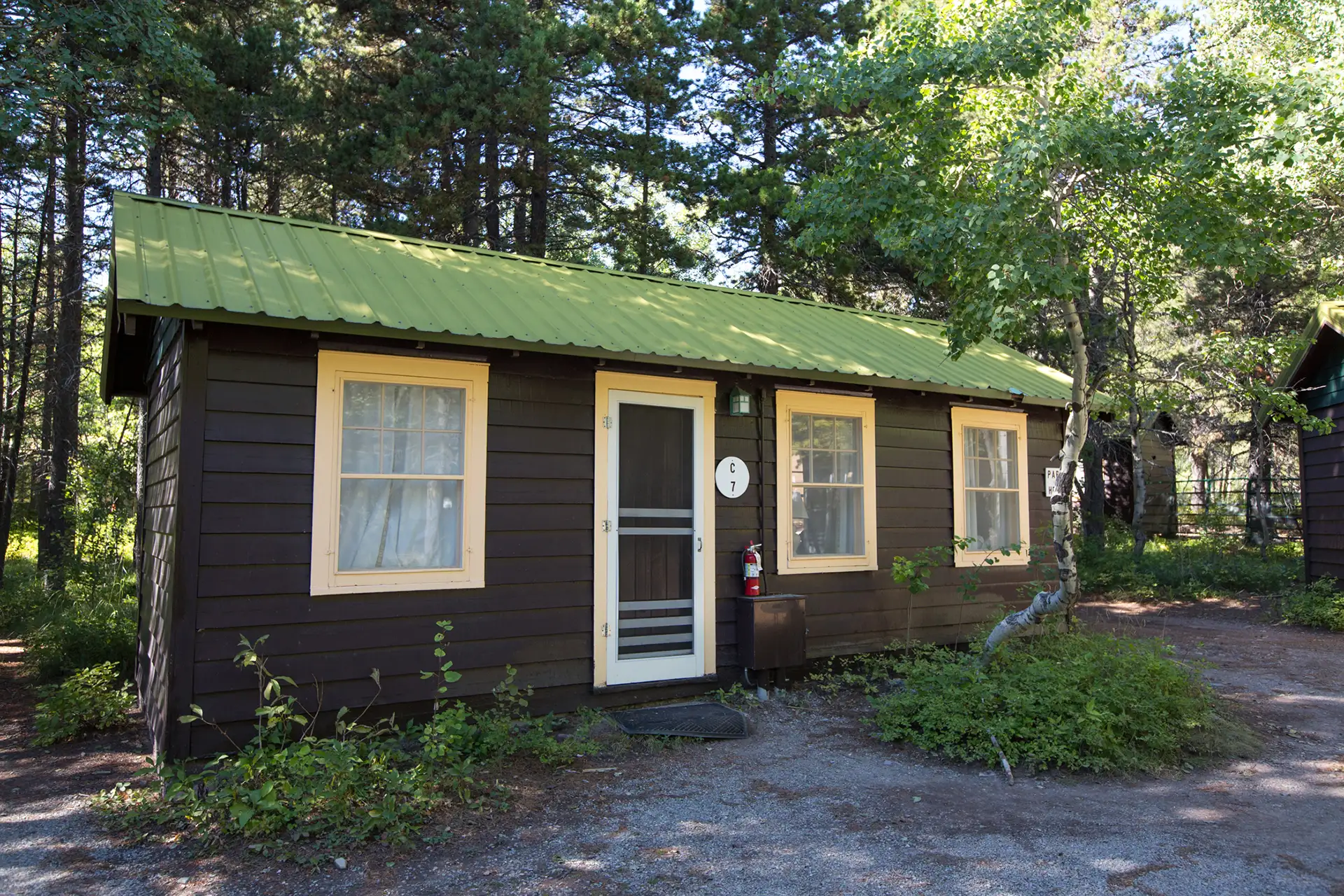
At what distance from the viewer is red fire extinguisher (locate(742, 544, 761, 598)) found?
6.41 meters

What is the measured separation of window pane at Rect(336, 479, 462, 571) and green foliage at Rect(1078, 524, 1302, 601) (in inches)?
431

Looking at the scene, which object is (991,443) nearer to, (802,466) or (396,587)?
(802,466)

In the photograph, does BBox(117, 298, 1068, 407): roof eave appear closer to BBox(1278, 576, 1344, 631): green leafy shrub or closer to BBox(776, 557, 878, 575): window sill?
BBox(776, 557, 878, 575): window sill

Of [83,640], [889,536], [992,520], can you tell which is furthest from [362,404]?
[992,520]

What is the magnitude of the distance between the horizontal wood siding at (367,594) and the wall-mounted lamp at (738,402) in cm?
118

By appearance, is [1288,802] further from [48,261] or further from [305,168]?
[48,261]

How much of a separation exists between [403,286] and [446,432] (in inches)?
41.0

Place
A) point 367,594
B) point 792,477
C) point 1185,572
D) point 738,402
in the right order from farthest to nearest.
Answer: point 1185,572
point 792,477
point 738,402
point 367,594

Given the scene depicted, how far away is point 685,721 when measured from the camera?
18.7ft

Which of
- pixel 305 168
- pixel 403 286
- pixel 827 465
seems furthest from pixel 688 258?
pixel 403 286

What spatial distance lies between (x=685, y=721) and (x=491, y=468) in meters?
2.08

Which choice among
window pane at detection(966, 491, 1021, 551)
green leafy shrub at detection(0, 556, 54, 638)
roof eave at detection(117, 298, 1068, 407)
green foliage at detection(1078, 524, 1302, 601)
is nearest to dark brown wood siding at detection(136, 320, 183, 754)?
roof eave at detection(117, 298, 1068, 407)

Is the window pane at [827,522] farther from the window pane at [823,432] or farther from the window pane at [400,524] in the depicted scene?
the window pane at [400,524]

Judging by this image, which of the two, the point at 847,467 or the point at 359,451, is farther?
the point at 847,467
